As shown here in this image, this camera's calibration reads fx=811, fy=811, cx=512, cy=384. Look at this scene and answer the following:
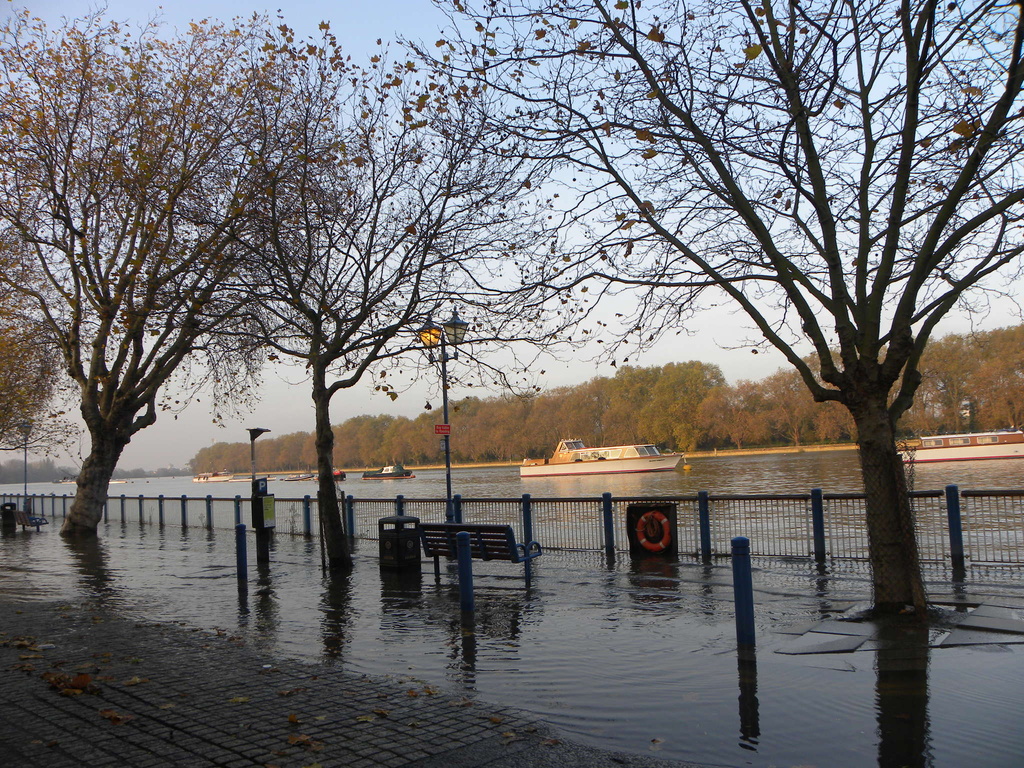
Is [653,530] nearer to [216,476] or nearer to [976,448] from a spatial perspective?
[976,448]

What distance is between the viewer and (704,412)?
3880 inches

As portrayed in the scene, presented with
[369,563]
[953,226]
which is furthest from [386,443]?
[953,226]

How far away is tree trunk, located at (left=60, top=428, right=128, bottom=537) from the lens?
945 inches

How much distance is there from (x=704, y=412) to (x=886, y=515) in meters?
92.3

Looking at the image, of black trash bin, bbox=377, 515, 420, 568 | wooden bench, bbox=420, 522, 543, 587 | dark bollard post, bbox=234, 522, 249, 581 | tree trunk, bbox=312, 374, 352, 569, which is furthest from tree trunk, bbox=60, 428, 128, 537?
wooden bench, bbox=420, 522, 543, 587

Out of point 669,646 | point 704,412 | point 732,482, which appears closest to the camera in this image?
point 669,646

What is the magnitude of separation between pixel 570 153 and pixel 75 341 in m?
19.3

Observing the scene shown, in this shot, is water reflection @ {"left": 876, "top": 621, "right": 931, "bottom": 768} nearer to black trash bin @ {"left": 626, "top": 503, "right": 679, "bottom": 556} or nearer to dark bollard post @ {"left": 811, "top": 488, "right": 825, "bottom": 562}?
dark bollard post @ {"left": 811, "top": 488, "right": 825, "bottom": 562}

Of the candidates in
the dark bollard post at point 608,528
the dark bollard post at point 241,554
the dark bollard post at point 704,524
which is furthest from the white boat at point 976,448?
the dark bollard post at point 241,554

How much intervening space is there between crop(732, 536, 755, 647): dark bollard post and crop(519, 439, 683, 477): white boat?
67.9m

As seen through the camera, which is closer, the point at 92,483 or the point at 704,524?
the point at 704,524

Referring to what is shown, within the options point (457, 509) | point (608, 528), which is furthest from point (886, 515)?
point (457, 509)

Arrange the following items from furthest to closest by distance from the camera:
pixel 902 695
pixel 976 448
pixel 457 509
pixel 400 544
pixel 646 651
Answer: pixel 976 448
pixel 457 509
pixel 400 544
pixel 646 651
pixel 902 695

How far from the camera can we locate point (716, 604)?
376 inches
